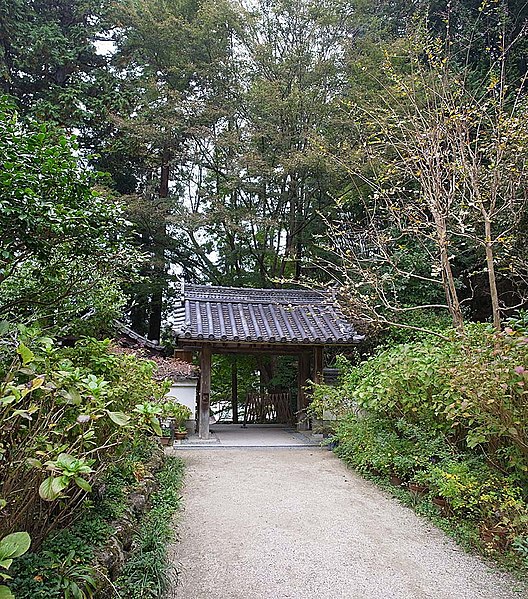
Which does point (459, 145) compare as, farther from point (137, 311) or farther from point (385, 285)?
point (137, 311)

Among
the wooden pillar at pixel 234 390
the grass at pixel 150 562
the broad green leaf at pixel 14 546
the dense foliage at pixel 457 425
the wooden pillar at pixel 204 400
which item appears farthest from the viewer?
the wooden pillar at pixel 234 390

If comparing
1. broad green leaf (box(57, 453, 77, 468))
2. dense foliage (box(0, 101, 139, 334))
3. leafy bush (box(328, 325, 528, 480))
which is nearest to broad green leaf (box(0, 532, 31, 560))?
broad green leaf (box(57, 453, 77, 468))

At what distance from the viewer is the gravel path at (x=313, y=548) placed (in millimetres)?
2578

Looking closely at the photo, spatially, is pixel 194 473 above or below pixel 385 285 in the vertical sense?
below

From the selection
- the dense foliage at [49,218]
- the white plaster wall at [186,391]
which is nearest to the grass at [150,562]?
the dense foliage at [49,218]

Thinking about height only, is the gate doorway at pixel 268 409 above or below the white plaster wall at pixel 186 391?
below

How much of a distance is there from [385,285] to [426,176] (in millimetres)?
3074

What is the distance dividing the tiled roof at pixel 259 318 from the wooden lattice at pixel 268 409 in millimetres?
2416

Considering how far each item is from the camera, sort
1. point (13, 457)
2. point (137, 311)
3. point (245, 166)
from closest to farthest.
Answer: point (13, 457) < point (245, 166) < point (137, 311)

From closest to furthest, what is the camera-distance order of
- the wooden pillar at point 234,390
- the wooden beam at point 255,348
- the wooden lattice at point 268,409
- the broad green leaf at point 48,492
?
the broad green leaf at point 48,492 → the wooden beam at point 255,348 → the wooden lattice at point 268,409 → the wooden pillar at point 234,390

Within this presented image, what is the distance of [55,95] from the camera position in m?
10.3

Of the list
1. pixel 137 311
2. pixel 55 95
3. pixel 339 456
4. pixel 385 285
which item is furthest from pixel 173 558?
pixel 55 95

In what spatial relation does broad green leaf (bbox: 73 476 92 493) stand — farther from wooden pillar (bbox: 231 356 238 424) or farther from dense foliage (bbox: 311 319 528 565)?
wooden pillar (bbox: 231 356 238 424)

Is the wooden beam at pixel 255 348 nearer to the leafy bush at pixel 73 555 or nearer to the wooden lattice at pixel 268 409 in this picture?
the wooden lattice at pixel 268 409
